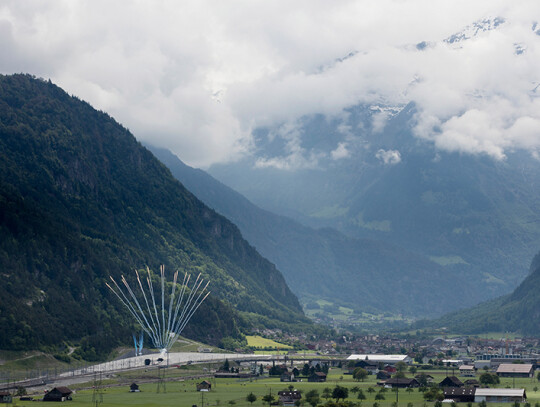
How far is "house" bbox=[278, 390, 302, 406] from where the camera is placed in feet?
488

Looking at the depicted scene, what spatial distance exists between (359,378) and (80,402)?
2464 inches

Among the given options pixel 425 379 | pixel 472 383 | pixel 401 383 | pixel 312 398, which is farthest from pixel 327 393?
pixel 425 379

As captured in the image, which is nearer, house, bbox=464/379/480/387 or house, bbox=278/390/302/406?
house, bbox=278/390/302/406

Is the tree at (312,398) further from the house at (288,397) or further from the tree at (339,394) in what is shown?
the tree at (339,394)

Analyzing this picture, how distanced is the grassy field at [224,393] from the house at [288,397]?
3349 mm

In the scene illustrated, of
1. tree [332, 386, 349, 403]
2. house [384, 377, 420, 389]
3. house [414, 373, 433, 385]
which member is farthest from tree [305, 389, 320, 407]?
house [414, 373, 433, 385]

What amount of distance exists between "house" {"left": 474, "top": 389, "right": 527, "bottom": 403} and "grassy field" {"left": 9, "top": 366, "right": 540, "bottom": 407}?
1.79 meters

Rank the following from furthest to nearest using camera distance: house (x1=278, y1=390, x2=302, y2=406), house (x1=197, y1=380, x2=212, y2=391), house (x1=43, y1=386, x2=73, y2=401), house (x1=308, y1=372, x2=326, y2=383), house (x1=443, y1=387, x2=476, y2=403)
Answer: house (x1=308, y1=372, x2=326, y2=383) → house (x1=197, y1=380, x2=212, y2=391) → house (x1=43, y1=386, x2=73, y2=401) → house (x1=443, y1=387, x2=476, y2=403) → house (x1=278, y1=390, x2=302, y2=406)

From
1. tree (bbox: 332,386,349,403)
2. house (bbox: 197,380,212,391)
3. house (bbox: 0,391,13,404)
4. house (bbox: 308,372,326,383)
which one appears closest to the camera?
house (bbox: 0,391,13,404)

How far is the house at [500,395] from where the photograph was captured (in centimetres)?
14575

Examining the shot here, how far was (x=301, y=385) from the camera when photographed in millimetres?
180750

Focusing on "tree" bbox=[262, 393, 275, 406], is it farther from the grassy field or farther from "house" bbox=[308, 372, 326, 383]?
"house" bbox=[308, 372, 326, 383]

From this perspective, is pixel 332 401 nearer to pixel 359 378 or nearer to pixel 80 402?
pixel 80 402

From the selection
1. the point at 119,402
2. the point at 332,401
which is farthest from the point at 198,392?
the point at 332,401
